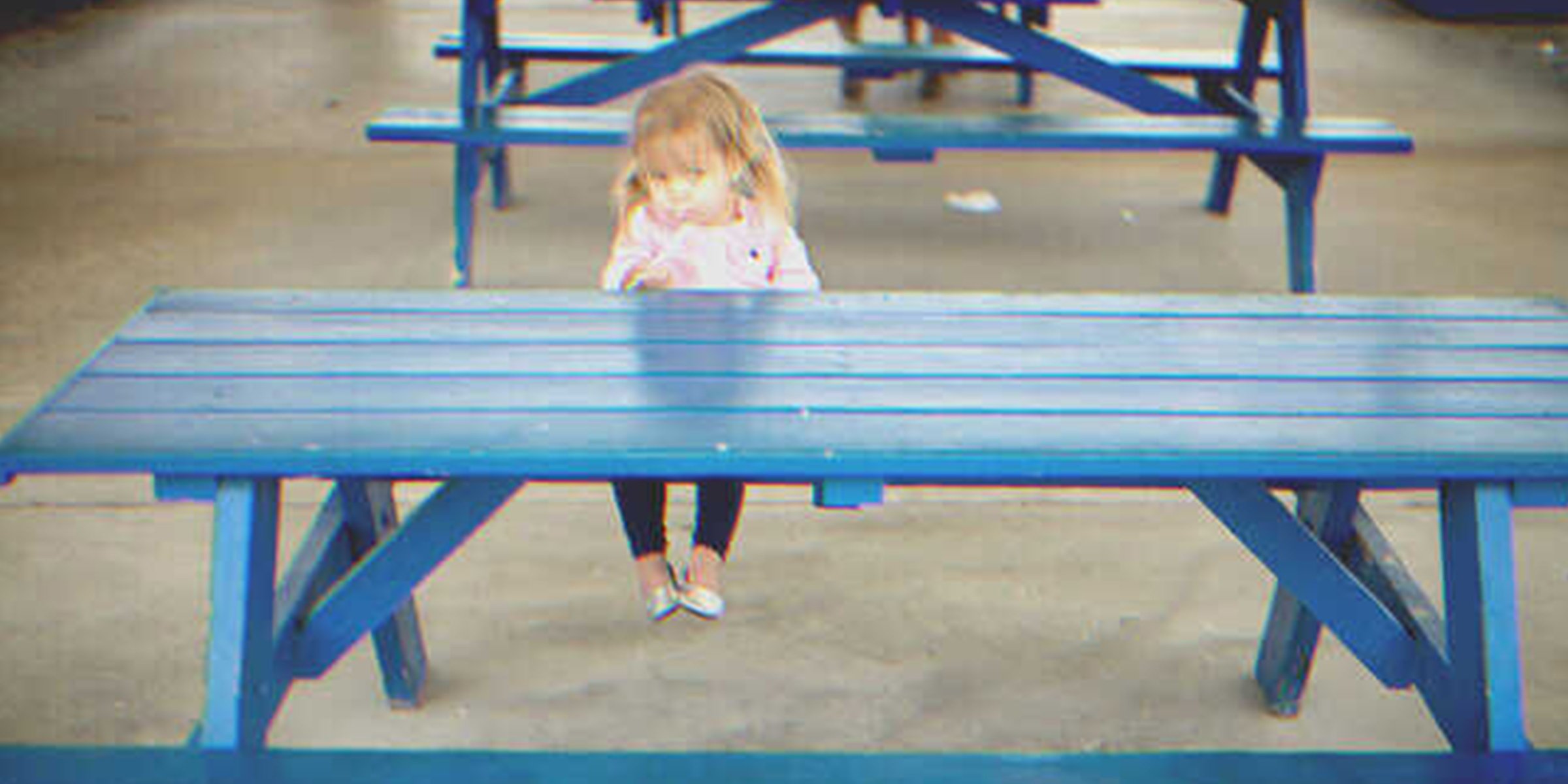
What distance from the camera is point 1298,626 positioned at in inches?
83.0

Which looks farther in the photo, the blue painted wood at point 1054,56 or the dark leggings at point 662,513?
the blue painted wood at point 1054,56

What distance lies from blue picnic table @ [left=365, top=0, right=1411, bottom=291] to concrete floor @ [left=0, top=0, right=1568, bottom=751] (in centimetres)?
42

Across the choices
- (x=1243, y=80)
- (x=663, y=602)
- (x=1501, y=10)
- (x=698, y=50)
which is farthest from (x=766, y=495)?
(x=1501, y=10)

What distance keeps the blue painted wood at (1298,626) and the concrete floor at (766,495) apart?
0.06m

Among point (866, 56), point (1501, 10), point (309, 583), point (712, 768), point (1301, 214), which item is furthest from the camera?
point (1501, 10)

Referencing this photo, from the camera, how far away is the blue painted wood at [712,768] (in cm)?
132

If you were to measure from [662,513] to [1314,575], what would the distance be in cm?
94

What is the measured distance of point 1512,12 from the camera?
25.9 ft

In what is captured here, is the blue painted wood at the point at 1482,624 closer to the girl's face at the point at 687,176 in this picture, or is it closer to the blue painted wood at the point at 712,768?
the blue painted wood at the point at 712,768

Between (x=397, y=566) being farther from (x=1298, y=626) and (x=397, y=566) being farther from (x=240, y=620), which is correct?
(x=1298, y=626)

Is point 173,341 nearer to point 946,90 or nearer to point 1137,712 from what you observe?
point 1137,712

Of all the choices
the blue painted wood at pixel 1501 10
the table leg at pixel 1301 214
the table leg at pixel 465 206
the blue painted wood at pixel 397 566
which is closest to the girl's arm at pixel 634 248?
the blue painted wood at pixel 397 566

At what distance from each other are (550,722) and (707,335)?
0.78 m

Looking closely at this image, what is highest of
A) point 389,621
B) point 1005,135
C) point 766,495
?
point 1005,135
